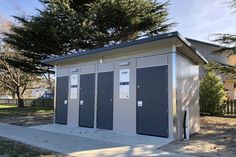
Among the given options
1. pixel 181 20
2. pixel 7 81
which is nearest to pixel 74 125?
pixel 181 20

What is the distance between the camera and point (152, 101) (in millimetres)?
11625

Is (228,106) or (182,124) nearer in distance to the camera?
(182,124)

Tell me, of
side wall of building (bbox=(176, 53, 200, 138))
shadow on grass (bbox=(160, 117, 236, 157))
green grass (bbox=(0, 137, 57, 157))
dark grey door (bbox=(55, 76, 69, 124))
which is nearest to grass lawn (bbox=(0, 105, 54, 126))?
dark grey door (bbox=(55, 76, 69, 124))

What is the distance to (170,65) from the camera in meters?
11.2

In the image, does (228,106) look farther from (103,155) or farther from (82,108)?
(103,155)

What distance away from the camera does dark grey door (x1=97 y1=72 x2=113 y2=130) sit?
1333 cm

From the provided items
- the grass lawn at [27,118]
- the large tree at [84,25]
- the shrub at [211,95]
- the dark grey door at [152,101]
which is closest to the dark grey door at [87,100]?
the dark grey door at [152,101]

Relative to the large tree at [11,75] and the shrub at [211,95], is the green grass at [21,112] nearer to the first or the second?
the large tree at [11,75]

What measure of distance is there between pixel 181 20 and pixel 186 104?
13.7 m

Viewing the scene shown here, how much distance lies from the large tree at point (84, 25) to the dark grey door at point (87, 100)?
7808 mm

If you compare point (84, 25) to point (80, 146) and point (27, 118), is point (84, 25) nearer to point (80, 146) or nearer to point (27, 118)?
point (27, 118)

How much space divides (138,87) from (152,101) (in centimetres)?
86

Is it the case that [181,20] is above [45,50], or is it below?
above

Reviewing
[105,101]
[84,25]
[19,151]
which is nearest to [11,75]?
[84,25]
